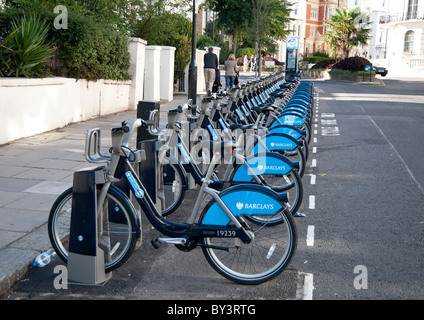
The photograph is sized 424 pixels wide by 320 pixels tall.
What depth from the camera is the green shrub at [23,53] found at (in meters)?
10.3

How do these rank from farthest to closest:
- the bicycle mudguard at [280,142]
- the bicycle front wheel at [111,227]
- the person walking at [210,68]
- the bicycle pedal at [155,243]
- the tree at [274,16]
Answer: the tree at [274,16] < the person walking at [210,68] < the bicycle mudguard at [280,142] < the bicycle pedal at [155,243] < the bicycle front wheel at [111,227]

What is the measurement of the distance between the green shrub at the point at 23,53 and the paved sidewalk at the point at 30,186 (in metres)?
1.31

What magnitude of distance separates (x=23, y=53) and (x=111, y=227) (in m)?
7.31

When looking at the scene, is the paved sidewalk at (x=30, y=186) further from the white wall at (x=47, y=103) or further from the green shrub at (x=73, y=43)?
the green shrub at (x=73, y=43)

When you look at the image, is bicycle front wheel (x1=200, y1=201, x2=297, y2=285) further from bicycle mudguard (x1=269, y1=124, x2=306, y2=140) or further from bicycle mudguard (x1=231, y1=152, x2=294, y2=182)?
bicycle mudguard (x1=269, y1=124, x2=306, y2=140)

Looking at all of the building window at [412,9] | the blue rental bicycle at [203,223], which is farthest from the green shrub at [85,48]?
the building window at [412,9]

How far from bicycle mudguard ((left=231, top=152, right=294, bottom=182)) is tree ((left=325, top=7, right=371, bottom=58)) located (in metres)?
Result: 56.5

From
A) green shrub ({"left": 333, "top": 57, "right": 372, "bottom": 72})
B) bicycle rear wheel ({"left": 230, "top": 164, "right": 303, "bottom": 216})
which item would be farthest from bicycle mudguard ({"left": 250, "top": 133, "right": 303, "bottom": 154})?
green shrub ({"left": 333, "top": 57, "right": 372, "bottom": 72})

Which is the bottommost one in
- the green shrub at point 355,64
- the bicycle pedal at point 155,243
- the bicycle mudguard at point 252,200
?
the bicycle pedal at point 155,243

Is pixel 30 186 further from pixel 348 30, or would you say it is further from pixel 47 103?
pixel 348 30

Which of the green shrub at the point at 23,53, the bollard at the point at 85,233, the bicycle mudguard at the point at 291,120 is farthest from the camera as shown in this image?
the green shrub at the point at 23,53

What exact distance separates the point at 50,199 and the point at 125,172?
7.30ft

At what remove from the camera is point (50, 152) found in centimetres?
884

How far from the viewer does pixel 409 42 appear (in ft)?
207
